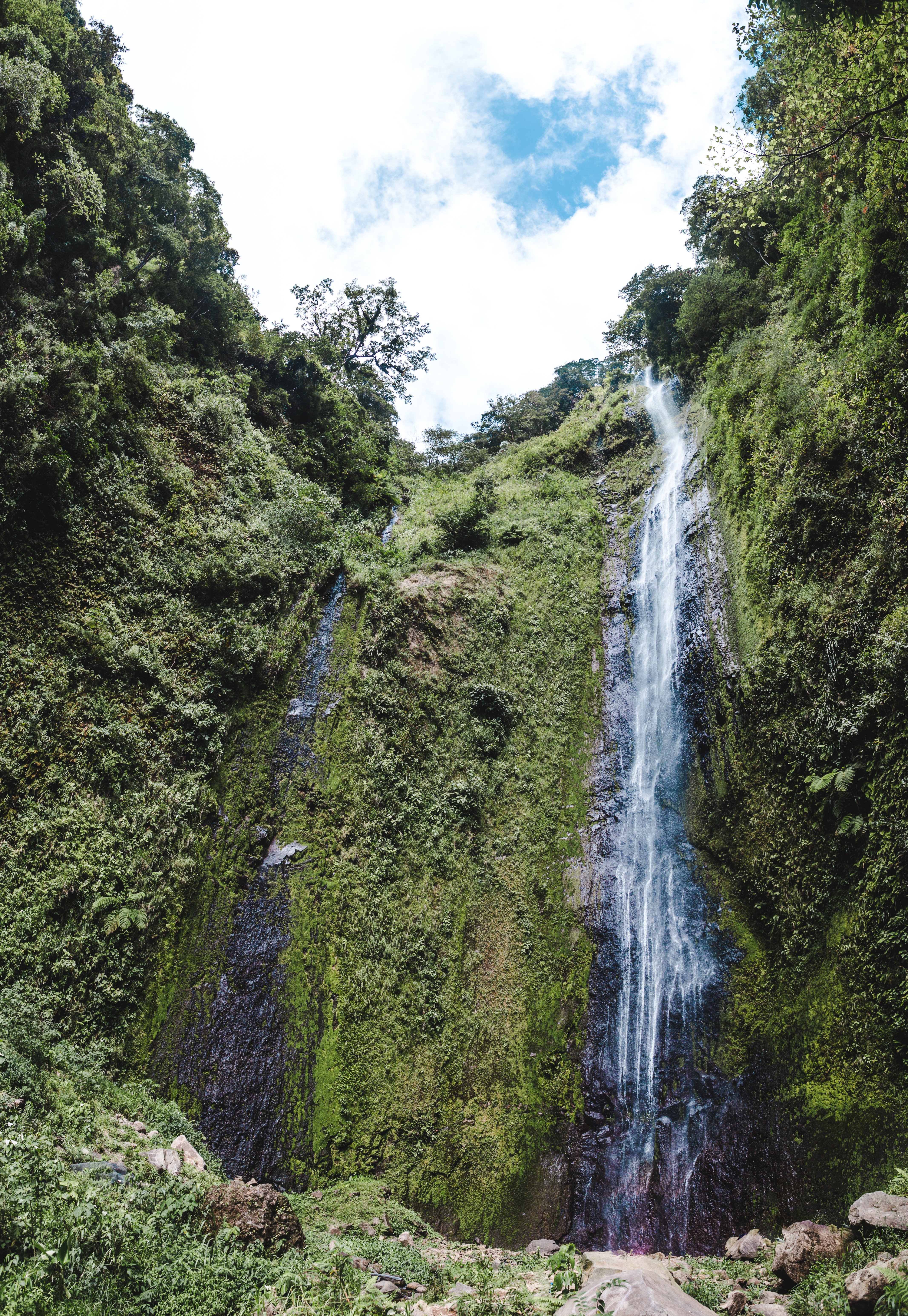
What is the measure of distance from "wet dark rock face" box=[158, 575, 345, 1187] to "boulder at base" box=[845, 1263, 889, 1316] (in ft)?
24.7

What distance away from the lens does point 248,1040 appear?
1023cm

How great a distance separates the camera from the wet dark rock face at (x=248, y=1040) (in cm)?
943

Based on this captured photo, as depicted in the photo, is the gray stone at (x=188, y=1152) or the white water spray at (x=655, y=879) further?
the white water spray at (x=655, y=879)

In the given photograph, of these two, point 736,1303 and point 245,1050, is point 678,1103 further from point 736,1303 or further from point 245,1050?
point 245,1050

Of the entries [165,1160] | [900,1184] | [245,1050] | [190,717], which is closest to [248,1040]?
[245,1050]

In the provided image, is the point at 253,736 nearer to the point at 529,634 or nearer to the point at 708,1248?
the point at 529,634

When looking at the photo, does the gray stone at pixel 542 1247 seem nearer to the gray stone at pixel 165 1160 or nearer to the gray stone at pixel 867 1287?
the gray stone at pixel 867 1287

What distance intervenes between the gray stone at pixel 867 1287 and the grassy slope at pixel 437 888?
5.83 m

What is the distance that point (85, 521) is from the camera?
13.5 metres

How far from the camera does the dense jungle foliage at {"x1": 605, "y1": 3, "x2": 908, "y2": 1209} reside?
8.72m

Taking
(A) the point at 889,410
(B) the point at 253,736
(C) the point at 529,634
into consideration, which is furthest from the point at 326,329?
(A) the point at 889,410

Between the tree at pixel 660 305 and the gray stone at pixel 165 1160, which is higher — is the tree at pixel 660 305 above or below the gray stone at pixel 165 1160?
above

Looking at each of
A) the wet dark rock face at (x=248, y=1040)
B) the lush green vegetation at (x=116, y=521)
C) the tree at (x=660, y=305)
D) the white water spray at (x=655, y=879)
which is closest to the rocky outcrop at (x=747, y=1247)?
the white water spray at (x=655, y=879)

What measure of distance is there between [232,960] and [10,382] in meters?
11.5
